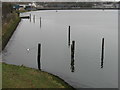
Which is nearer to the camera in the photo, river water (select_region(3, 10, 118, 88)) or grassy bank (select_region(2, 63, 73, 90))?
grassy bank (select_region(2, 63, 73, 90))

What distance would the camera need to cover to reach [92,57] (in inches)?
1307

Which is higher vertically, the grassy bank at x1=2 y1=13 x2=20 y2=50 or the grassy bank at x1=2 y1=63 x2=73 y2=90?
the grassy bank at x1=2 y1=13 x2=20 y2=50

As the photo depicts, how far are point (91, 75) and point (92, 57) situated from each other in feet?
24.4

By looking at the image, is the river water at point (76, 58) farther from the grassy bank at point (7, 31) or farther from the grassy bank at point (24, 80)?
the grassy bank at point (24, 80)

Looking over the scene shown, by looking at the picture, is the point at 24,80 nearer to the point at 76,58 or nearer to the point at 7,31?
the point at 76,58

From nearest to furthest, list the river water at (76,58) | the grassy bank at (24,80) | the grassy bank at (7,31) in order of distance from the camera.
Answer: the grassy bank at (24,80) < the river water at (76,58) < the grassy bank at (7,31)

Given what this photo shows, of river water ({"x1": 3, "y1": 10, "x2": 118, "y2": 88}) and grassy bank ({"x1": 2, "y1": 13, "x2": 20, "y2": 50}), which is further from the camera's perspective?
grassy bank ({"x1": 2, "y1": 13, "x2": 20, "y2": 50})

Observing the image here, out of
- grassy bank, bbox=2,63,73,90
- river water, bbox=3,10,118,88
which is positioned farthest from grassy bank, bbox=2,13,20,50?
grassy bank, bbox=2,63,73,90

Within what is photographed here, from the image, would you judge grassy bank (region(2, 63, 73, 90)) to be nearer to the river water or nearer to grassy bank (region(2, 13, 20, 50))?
the river water

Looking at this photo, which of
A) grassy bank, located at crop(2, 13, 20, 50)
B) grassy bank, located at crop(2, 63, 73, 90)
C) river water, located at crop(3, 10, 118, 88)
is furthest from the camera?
grassy bank, located at crop(2, 13, 20, 50)

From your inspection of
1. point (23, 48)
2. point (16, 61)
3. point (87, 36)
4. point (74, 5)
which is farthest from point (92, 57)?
point (74, 5)

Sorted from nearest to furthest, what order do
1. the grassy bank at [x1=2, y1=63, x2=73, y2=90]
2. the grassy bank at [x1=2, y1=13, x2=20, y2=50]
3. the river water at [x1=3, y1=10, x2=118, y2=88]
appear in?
the grassy bank at [x1=2, y1=63, x2=73, y2=90] < the river water at [x1=3, y1=10, x2=118, y2=88] < the grassy bank at [x1=2, y1=13, x2=20, y2=50]

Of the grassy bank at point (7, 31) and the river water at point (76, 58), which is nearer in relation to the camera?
the river water at point (76, 58)

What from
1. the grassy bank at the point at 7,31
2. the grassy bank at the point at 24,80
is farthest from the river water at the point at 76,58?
the grassy bank at the point at 24,80
